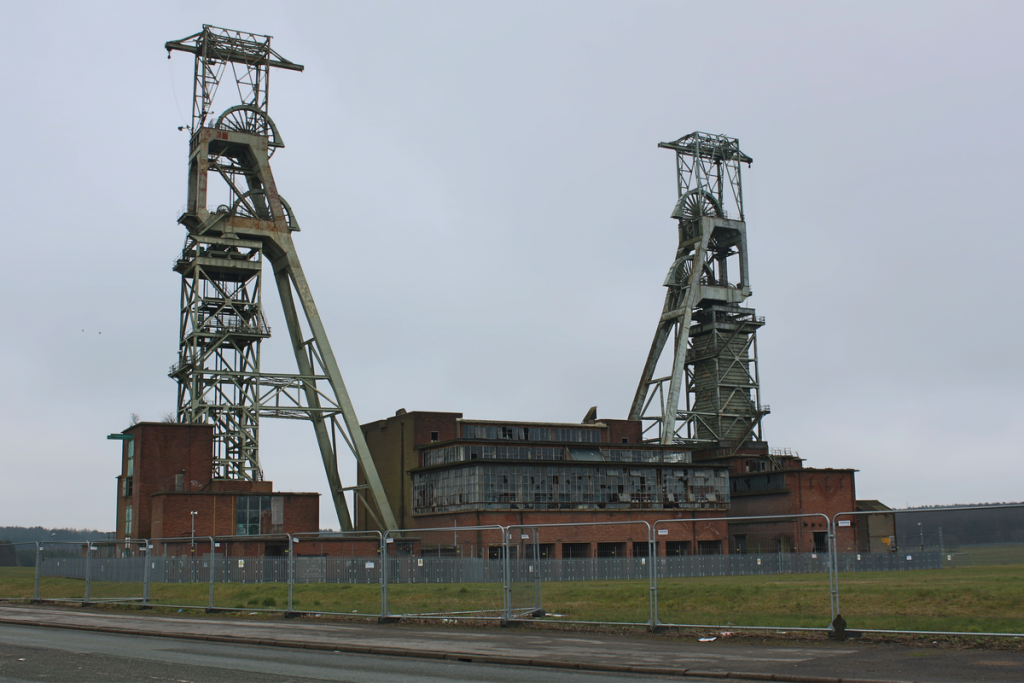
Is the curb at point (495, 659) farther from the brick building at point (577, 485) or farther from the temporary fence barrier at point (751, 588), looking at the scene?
the brick building at point (577, 485)

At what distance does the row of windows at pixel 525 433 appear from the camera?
77.8 m

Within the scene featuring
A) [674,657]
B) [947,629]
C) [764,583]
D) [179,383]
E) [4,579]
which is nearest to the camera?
[674,657]

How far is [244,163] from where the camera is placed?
243 feet

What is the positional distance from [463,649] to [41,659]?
7.39 m

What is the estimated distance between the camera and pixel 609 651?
1745cm

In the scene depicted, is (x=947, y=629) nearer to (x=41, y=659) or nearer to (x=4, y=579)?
(x=41, y=659)

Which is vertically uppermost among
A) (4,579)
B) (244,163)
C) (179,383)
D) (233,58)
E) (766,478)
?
(233,58)

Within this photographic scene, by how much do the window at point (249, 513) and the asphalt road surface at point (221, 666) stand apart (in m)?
41.5

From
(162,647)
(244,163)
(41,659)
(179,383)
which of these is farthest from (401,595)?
(244,163)

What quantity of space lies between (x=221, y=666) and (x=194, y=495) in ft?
153

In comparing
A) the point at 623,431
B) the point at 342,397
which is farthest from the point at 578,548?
the point at 623,431

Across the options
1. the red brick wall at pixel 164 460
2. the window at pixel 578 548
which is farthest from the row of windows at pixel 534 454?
the red brick wall at pixel 164 460

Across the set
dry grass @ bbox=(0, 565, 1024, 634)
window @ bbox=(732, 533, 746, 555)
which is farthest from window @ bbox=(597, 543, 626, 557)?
dry grass @ bbox=(0, 565, 1024, 634)

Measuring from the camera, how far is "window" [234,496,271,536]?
61.4m
